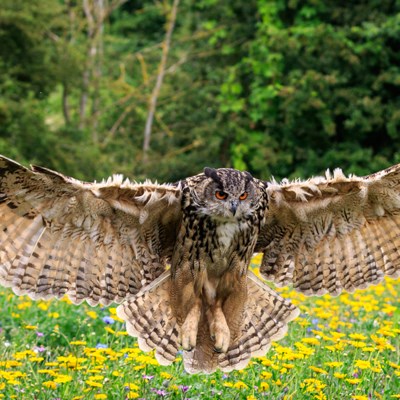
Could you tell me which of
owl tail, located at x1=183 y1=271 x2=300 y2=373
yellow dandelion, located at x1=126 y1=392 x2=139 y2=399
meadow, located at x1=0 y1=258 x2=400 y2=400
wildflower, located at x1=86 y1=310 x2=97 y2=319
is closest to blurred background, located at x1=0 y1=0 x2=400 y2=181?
wildflower, located at x1=86 y1=310 x2=97 y2=319

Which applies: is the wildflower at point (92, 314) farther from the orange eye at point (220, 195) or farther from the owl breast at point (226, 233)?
the orange eye at point (220, 195)

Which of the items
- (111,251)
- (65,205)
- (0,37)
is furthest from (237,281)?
(0,37)

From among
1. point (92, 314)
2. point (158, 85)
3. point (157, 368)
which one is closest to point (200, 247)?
point (157, 368)

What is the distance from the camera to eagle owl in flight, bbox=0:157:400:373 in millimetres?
5004

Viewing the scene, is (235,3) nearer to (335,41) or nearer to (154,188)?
(335,41)

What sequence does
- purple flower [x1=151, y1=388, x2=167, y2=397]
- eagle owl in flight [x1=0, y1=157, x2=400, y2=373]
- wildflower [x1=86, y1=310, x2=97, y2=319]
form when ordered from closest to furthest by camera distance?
1. purple flower [x1=151, y1=388, x2=167, y2=397]
2. eagle owl in flight [x1=0, y1=157, x2=400, y2=373]
3. wildflower [x1=86, y1=310, x2=97, y2=319]

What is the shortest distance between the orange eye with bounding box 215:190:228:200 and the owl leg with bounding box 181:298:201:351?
82cm

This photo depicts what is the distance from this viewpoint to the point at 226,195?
16.4 ft

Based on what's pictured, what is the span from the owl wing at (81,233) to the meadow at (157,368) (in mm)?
344

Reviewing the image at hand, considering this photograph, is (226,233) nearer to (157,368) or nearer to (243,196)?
(243,196)

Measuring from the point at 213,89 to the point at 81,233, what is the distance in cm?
1542

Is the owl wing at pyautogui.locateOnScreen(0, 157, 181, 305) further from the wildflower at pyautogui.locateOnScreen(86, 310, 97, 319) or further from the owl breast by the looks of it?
the wildflower at pyautogui.locateOnScreen(86, 310, 97, 319)

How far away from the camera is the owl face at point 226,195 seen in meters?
5.02

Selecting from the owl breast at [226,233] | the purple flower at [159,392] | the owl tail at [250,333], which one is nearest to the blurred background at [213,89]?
the owl tail at [250,333]
